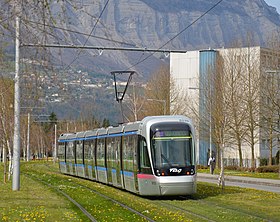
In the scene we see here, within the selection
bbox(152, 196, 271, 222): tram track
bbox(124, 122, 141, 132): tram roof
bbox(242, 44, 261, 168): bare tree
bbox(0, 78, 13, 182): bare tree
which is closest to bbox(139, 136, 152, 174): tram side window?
bbox(124, 122, 141, 132): tram roof

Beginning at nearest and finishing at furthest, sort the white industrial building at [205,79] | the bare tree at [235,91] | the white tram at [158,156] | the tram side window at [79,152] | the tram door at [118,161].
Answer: the white tram at [158,156] < the tram door at [118,161] < the tram side window at [79,152] < the white industrial building at [205,79] < the bare tree at [235,91]

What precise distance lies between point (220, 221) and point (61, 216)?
173 inches

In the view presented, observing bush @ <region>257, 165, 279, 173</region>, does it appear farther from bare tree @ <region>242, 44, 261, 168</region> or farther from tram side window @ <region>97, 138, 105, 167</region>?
tram side window @ <region>97, 138, 105, 167</region>

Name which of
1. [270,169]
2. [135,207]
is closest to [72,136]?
[270,169]

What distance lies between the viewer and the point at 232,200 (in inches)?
1085

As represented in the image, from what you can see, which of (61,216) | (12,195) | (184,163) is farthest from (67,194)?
(61,216)

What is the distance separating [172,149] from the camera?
91.4 ft

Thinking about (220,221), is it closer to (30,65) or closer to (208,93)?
(30,65)

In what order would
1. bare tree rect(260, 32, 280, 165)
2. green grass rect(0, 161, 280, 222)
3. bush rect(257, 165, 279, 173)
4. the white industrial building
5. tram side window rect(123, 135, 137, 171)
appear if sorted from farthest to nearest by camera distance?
bush rect(257, 165, 279, 173) → the white industrial building → bare tree rect(260, 32, 280, 165) → tram side window rect(123, 135, 137, 171) → green grass rect(0, 161, 280, 222)

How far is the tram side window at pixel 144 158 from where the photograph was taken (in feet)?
91.1

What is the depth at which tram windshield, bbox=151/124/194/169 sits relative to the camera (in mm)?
27509

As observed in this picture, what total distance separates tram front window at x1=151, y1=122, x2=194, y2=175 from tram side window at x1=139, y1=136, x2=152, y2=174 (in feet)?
1.16

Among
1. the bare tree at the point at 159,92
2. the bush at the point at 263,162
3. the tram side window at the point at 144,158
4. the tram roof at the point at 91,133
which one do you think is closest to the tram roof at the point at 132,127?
the tram side window at the point at 144,158

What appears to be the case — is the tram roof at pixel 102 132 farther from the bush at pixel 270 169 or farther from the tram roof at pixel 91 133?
the bush at pixel 270 169
